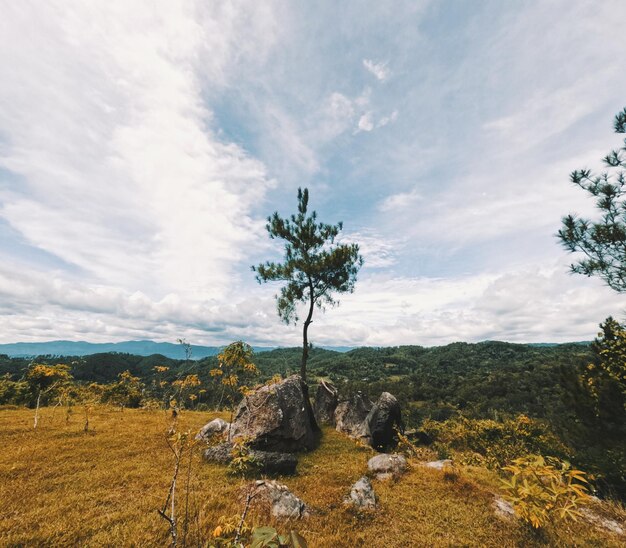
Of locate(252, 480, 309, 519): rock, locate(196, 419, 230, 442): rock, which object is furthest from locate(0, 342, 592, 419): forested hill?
locate(252, 480, 309, 519): rock

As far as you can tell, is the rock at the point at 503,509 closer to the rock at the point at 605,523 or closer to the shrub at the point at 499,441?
the rock at the point at 605,523

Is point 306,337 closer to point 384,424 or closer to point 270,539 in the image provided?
point 384,424

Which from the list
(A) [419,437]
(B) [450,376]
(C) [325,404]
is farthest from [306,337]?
(B) [450,376]

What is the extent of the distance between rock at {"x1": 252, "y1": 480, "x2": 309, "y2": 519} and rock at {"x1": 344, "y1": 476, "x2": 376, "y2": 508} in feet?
5.02

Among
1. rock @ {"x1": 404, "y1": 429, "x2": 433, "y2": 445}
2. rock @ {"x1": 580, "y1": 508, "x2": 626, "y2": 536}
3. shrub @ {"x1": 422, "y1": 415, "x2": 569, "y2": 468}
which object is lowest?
rock @ {"x1": 404, "y1": 429, "x2": 433, "y2": 445}

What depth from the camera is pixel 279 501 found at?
7.16 metres

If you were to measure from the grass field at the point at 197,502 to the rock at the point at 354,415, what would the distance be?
13.6 feet

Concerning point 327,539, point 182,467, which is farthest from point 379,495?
point 182,467

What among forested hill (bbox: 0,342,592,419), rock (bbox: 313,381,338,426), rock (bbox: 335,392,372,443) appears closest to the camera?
rock (bbox: 335,392,372,443)

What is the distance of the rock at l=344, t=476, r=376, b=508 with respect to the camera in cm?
790

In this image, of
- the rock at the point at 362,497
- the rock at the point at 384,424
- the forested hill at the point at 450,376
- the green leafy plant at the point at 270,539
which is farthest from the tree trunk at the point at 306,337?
the green leafy plant at the point at 270,539

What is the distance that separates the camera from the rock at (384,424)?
1469 cm

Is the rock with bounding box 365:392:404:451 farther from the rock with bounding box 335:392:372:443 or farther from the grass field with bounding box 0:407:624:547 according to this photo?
the grass field with bounding box 0:407:624:547

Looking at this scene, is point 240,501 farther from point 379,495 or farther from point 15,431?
point 15,431
